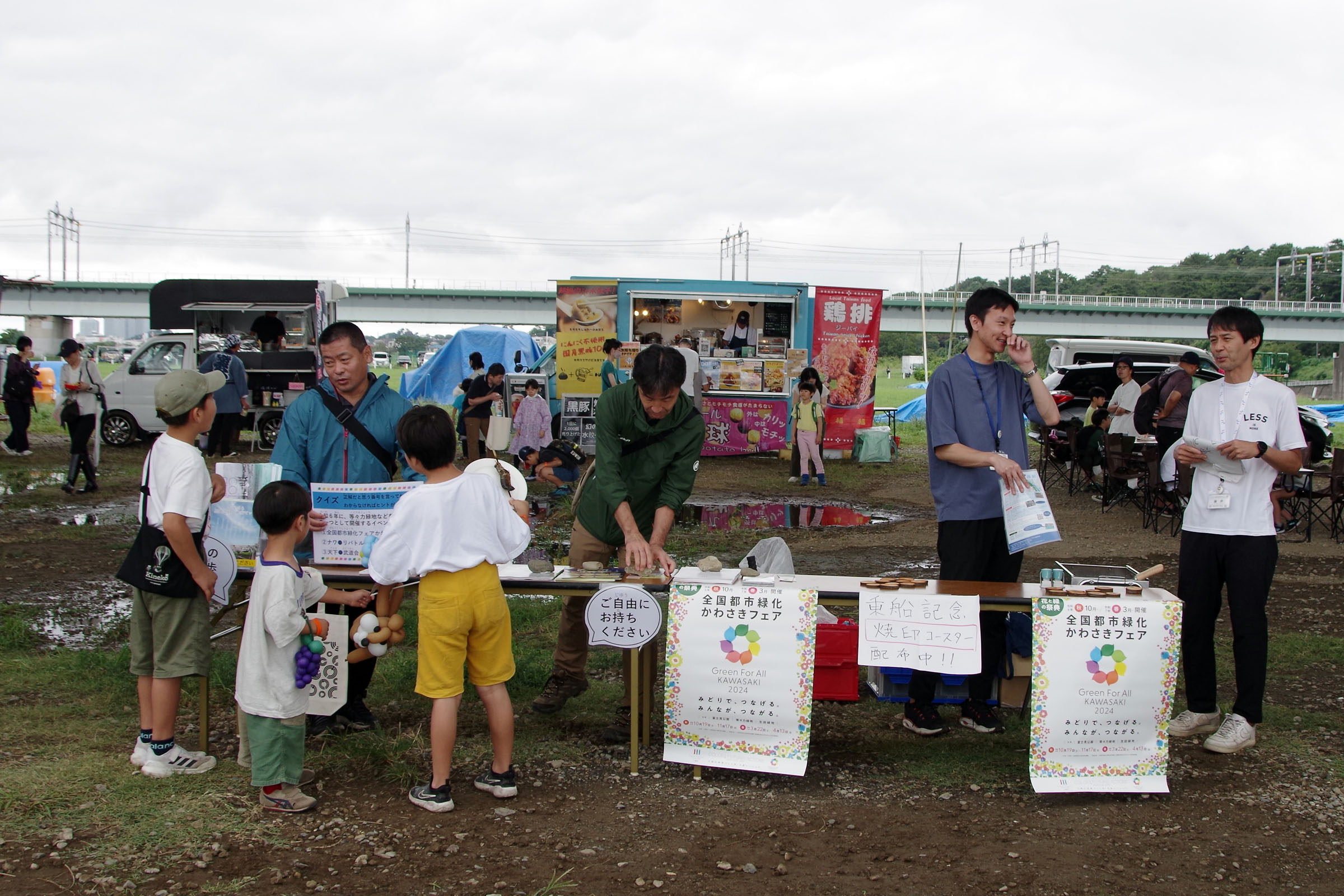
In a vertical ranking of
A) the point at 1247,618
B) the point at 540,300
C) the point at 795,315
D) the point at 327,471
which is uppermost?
the point at 540,300

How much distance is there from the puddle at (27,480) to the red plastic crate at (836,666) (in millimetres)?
10570

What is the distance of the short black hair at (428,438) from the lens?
11.0ft

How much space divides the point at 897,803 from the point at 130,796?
A: 278cm

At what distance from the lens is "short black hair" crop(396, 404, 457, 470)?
11.0 feet

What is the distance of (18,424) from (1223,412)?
15885mm

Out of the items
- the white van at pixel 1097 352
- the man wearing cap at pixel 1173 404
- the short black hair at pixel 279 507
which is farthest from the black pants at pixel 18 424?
the white van at pixel 1097 352

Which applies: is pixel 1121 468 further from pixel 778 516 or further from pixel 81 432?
pixel 81 432

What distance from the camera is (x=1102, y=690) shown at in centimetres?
370

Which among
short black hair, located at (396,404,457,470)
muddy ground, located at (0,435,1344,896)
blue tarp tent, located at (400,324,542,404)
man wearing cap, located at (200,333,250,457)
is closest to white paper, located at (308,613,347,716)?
muddy ground, located at (0,435,1344,896)

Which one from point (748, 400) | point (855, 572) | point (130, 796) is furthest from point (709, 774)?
point (748, 400)

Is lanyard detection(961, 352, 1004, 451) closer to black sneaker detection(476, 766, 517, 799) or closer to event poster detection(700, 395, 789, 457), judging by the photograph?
black sneaker detection(476, 766, 517, 799)

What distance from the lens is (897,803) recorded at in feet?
12.0

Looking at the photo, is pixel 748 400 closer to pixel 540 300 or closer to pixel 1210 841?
pixel 1210 841

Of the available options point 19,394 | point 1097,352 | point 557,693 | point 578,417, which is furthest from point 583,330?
point 557,693
